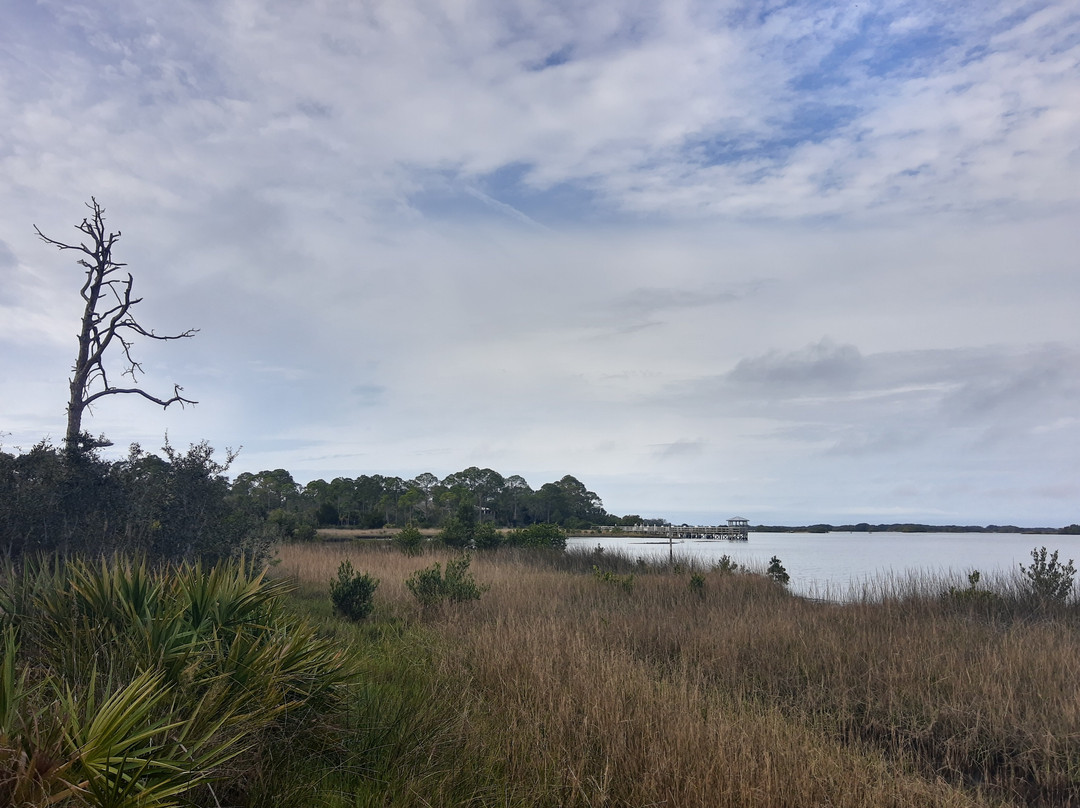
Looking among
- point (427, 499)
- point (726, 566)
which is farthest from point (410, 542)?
point (427, 499)

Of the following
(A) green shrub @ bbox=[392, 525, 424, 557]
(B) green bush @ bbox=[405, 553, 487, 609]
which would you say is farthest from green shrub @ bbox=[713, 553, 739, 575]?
(A) green shrub @ bbox=[392, 525, 424, 557]

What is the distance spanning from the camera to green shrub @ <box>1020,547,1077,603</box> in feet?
45.8

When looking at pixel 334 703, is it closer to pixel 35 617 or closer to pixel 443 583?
pixel 35 617

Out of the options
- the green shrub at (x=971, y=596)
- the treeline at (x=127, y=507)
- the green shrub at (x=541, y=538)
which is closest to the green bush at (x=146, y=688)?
the treeline at (x=127, y=507)

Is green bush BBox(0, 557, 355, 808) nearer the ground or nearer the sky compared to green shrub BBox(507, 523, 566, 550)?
nearer the sky

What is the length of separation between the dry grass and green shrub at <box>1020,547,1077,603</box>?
1691 mm

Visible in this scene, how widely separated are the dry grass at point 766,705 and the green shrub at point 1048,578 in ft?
5.55

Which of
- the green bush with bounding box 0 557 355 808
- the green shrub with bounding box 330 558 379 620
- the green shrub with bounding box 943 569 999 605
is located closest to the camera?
the green bush with bounding box 0 557 355 808

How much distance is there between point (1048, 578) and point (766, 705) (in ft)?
35.1

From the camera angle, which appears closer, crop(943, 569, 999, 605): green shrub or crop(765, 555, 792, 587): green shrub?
crop(943, 569, 999, 605): green shrub

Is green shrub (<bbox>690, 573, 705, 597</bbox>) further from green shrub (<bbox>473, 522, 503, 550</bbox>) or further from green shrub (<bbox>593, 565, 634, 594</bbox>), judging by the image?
green shrub (<bbox>473, 522, 503, 550</bbox>)

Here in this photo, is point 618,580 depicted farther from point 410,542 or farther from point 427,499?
point 427,499

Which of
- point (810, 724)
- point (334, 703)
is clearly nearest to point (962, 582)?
point (810, 724)

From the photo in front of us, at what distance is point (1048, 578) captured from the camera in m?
14.2
